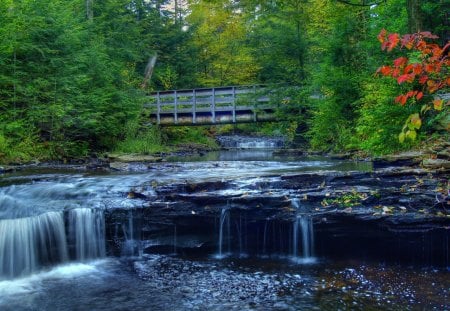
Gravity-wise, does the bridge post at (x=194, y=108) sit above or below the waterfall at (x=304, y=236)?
above

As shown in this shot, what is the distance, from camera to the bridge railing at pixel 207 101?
20.0 meters

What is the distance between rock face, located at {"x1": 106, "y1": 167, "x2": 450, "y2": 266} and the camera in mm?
6340

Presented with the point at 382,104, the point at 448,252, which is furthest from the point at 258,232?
the point at 382,104

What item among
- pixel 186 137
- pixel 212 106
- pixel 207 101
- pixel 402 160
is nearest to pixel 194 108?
pixel 207 101

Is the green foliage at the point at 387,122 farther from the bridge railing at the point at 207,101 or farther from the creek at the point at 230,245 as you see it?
the bridge railing at the point at 207,101

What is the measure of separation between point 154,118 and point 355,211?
56.4ft

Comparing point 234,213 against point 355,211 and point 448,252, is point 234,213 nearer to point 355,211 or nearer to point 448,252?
point 355,211

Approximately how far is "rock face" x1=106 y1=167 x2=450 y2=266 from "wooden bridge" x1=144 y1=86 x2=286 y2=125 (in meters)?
12.3

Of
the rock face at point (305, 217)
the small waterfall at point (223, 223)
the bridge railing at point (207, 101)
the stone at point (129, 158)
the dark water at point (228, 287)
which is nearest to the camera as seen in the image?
the dark water at point (228, 287)

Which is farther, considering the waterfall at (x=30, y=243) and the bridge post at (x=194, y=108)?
the bridge post at (x=194, y=108)

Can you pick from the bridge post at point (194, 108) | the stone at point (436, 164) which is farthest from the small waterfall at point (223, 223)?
the bridge post at point (194, 108)

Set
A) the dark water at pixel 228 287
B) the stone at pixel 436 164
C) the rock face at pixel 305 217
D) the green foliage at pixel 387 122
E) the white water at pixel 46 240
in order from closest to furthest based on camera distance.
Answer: the dark water at pixel 228 287 → the rock face at pixel 305 217 → the white water at pixel 46 240 → the stone at pixel 436 164 → the green foliage at pixel 387 122

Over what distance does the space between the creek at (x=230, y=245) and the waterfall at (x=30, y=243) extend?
17 millimetres

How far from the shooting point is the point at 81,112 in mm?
15391
